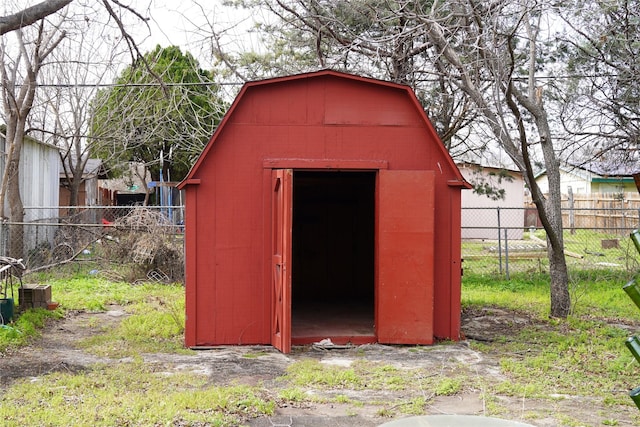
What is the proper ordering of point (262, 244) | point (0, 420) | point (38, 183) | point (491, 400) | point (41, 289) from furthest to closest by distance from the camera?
point (38, 183) → point (41, 289) → point (262, 244) → point (491, 400) → point (0, 420)

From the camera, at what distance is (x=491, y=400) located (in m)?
5.95

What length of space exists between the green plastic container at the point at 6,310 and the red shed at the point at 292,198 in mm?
2570

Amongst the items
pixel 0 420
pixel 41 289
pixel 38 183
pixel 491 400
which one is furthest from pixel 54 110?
pixel 491 400

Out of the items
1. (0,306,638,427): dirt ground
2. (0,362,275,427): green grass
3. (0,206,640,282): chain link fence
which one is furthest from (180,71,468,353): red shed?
(0,206,640,282): chain link fence

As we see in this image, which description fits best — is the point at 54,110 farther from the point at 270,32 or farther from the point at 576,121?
the point at 576,121

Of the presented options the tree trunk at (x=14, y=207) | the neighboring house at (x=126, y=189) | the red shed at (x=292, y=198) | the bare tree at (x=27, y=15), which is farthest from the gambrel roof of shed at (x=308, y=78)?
the neighboring house at (x=126, y=189)

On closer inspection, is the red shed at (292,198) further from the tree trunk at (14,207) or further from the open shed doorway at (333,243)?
the tree trunk at (14,207)

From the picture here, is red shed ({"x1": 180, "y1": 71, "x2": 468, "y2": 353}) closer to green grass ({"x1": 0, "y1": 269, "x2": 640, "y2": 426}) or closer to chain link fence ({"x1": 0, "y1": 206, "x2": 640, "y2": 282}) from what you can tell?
green grass ({"x1": 0, "y1": 269, "x2": 640, "y2": 426})

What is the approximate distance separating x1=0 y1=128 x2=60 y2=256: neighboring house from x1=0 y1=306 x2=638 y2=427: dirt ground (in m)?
6.39

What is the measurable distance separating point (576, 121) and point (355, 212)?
4345mm

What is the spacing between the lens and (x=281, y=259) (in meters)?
7.94

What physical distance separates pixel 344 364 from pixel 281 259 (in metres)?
1.42

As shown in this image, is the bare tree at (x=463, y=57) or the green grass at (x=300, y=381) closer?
the green grass at (x=300, y=381)

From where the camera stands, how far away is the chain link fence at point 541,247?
47.8ft
